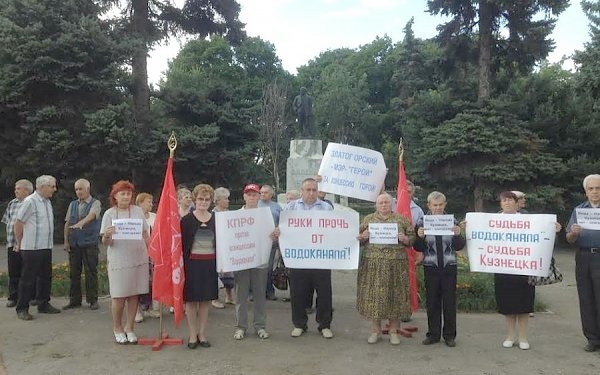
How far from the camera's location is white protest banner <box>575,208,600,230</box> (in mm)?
5562

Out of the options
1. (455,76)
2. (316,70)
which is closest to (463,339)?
(455,76)

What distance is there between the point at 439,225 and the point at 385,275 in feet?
2.67

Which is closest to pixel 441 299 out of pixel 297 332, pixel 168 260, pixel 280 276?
pixel 297 332

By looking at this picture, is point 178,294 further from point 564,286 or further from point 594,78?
point 594,78

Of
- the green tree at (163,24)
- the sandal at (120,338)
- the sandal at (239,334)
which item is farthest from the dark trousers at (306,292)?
the green tree at (163,24)

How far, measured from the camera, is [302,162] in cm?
1650

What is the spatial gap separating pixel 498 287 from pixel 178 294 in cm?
356

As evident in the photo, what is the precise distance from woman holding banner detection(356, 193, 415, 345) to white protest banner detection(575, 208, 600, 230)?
1771 millimetres

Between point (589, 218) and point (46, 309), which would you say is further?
point (46, 309)

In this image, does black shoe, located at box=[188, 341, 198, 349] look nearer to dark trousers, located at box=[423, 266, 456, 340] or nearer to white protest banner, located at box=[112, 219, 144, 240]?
white protest banner, located at box=[112, 219, 144, 240]

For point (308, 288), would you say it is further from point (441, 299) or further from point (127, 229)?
point (127, 229)

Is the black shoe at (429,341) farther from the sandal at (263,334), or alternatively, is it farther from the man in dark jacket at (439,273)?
the sandal at (263,334)

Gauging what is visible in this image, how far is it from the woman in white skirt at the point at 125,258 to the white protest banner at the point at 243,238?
0.95 metres

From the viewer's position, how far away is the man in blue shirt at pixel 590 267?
5680 millimetres
